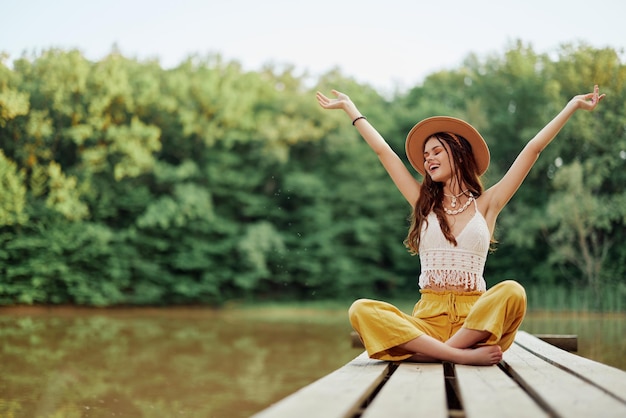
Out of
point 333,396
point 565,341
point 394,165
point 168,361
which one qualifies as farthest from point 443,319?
point 168,361

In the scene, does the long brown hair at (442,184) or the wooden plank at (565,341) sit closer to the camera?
the long brown hair at (442,184)

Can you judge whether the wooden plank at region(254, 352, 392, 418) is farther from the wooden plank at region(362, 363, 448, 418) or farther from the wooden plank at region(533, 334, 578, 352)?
the wooden plank at region(533, 334, 578, 352)

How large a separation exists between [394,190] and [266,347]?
9.09 m

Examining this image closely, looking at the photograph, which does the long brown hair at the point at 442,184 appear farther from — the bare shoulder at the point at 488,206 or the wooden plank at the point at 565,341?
the wooden plank at the point at 565,341

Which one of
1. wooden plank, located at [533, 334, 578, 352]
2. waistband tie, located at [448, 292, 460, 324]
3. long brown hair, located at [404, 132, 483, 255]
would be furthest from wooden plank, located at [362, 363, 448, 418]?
wooden plank, located at [533, 334, 578, 352]

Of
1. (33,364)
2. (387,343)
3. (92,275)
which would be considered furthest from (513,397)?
(92,275)

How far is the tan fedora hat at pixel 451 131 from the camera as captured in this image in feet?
7.68

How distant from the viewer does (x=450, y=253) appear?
2260 mm

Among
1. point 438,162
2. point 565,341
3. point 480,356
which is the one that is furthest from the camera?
point 565,341

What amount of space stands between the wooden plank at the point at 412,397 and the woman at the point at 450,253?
0.16 metres

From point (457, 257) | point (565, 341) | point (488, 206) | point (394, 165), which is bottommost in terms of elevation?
point (565, 341)

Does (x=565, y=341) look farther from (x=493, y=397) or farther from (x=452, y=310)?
(x=493, y=397)

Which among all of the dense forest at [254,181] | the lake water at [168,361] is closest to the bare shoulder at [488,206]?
the lake water at [168,361]

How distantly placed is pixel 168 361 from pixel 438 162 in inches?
177
